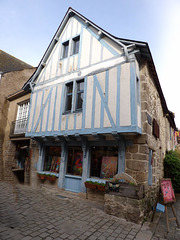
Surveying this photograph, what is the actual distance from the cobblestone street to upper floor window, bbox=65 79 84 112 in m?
3.44

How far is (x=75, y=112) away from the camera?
6.11 metres

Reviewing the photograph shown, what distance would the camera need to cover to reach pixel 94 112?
18.0 feet

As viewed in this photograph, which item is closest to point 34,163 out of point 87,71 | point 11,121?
point 11,121

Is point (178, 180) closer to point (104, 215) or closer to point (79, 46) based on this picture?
point (104, 215)

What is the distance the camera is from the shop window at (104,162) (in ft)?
17.8

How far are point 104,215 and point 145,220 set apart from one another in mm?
1098

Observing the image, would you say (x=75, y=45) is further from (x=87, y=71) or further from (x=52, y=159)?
(x=52, y=159)

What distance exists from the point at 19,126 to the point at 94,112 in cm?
641

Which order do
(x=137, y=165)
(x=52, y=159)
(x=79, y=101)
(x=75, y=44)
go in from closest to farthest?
(x=137, y=165) < (x=79, y=101) < (x=52, y=159) < (x=75, y=44)

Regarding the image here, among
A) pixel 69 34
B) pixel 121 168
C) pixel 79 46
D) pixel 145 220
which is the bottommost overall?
pixel 145 220

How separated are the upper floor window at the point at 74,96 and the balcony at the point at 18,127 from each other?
4107 mm

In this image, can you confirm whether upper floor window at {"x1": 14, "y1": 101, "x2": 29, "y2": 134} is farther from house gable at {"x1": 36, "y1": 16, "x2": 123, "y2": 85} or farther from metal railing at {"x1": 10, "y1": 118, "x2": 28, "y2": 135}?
house gable at {"x1": 36, "y1": 16, "x2": 123, "y2": 85}

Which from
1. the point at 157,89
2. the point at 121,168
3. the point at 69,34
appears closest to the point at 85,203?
the point at 121,168

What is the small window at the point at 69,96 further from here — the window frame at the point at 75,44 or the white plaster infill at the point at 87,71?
the window frame at the point at 75,44
